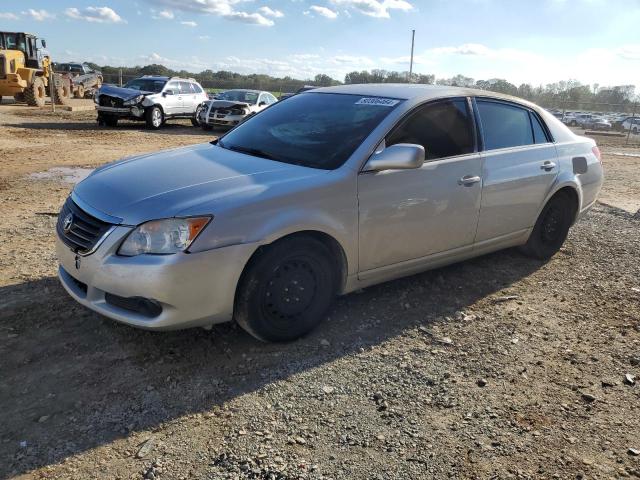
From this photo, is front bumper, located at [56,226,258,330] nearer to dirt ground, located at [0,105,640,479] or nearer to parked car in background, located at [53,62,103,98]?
dirt ground, located at [0,105,640,479]

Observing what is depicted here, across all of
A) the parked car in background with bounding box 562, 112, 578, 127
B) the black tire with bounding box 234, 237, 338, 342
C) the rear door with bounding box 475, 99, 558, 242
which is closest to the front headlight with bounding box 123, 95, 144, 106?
the rear door with bounding box 475, 99, 558, 242

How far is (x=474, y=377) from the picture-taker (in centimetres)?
335

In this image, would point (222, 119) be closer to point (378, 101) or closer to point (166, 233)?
point (378, 101)

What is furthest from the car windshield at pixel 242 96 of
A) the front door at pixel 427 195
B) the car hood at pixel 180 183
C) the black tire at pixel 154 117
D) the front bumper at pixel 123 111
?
the car hood at pixel 180 183

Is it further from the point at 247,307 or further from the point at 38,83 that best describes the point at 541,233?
the point at 38,83

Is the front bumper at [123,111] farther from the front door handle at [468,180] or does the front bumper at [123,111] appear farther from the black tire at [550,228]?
the front door handle at [468,180]

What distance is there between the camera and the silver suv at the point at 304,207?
305 centimetres

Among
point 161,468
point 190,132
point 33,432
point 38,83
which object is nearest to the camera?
point 161,468

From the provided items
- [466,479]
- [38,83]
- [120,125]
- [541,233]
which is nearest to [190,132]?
[120,125]

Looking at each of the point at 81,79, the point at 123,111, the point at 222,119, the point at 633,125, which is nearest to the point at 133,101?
the point at 123,111

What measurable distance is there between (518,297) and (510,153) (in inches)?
48.9

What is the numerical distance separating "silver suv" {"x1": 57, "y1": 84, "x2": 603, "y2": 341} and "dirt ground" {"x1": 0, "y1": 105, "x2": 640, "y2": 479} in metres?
0.33

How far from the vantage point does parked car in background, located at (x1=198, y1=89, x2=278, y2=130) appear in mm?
18922

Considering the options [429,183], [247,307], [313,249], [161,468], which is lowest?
[161,468]
